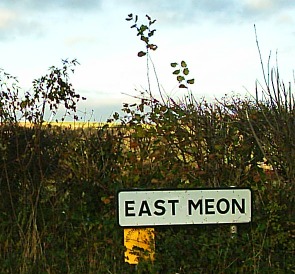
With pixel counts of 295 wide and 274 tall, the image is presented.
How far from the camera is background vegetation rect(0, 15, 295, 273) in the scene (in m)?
5.65

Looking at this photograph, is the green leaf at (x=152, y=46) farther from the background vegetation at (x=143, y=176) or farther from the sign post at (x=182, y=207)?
the sign post at (x=182, y=207)

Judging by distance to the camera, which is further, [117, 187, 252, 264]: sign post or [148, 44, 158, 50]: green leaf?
[148, 44, 158, 50]: green leaf

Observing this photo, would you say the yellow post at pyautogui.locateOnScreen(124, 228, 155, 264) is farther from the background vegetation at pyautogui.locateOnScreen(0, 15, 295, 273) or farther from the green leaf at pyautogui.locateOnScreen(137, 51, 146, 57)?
the green leaf at pyautogui.locateOnScreen(137, 51, 146, 57)

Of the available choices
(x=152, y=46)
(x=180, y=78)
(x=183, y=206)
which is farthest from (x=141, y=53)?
(x=183, y=206)

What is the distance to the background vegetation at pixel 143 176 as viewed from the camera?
223 inches

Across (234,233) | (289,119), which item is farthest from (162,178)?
(289,119)

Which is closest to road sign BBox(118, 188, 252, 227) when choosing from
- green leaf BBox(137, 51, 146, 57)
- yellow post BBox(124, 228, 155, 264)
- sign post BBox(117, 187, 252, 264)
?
sign post BBox(117, 187, 252, 264)

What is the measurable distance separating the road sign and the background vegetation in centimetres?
53

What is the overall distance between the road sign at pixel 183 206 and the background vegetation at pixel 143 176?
1.74 ft

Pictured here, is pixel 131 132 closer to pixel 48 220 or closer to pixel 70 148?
pixel 70 148

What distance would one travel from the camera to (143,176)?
616cm

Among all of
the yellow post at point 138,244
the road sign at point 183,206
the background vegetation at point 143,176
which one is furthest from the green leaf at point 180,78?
the yellow post at point 138,244

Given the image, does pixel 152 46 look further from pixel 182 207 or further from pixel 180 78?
pixel 182 207

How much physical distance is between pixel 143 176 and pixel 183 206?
1.24m
